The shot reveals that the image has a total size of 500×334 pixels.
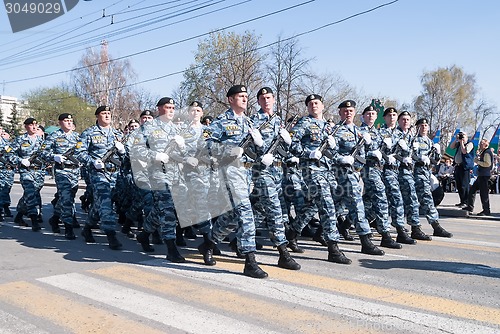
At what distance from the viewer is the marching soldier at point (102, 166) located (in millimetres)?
7582

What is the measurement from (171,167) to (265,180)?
1576 millimetres

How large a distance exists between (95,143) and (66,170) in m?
1.06

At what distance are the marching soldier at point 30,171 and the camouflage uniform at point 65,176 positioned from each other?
3.14 ft

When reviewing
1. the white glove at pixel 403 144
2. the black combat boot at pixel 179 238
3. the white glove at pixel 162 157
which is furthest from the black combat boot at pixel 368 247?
the white glove at pixel 162 157

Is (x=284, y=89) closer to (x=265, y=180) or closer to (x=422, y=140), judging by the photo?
(x=422, y=140)

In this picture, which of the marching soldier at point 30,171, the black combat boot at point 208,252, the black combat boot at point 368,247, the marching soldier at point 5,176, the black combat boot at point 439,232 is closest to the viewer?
the black combat boot at point 208,252

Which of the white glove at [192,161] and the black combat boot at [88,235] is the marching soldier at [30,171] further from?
the white glove at [192,161]

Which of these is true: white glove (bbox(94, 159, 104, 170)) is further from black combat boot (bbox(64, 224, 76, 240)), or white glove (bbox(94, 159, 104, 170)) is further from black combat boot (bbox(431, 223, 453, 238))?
black combat boot (bbox(431, 223, 453, 238))

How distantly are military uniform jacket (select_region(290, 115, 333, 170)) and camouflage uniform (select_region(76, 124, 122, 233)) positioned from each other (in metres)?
2.97

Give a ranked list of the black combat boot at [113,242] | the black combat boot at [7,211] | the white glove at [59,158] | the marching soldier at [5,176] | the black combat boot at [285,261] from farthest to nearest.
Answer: the black combat boot at [7,211] < the marching soldier at [5,176] < the white glove at [59,158] < the black combat boot at [113,242] < the black combat boot at [285,261]

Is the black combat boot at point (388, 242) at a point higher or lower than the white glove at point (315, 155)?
lower

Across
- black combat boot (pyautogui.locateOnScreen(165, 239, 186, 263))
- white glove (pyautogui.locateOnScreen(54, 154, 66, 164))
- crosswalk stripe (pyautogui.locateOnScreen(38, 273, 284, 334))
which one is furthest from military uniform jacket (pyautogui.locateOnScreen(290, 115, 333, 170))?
white glove (pyautogui.locateOnScreen(54, 154, 66, 164))

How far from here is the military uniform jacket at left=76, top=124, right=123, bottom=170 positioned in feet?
26.0

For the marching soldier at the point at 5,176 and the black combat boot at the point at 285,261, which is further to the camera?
the marching soldier at the point at 5,176
